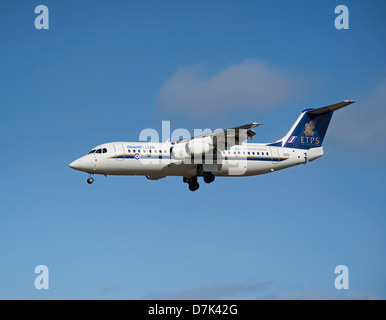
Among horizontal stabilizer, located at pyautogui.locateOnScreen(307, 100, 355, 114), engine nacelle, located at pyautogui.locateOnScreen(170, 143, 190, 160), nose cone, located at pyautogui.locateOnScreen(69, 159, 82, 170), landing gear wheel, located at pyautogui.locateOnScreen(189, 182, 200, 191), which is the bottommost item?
landing gear wheel, located at pyautogui.locateOnScreen(189, 182, 200, 191)

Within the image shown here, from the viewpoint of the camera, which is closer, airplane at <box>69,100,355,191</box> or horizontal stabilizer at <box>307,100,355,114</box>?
airplane at <box>69,100,355,191</box>

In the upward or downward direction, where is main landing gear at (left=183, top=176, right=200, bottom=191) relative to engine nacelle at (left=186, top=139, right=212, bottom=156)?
downward

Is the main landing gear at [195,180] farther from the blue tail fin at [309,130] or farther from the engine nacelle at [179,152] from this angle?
the blue tail fin at [309,130]

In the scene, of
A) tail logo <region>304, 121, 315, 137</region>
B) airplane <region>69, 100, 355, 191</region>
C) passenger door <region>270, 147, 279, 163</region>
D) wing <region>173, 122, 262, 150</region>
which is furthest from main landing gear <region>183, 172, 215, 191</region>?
tail logo <region>304, 121, 315, 137</region>

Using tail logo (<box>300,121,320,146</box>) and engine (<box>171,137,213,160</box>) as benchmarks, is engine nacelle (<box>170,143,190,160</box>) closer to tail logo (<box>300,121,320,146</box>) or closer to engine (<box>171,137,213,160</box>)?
engine (<box>171,137,213,160</box>)

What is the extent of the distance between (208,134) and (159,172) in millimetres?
3123

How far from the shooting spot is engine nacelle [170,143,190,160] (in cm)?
3359

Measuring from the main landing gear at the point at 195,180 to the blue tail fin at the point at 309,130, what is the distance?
467 centimetres

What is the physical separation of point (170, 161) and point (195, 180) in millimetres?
2623

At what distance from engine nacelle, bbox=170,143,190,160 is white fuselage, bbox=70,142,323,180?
0.22 meters

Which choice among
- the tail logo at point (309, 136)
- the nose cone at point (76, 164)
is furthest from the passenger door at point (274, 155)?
the nose cone at point (76, 164)

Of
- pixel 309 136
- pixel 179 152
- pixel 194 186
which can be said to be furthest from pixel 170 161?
pixel 309 136
